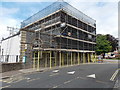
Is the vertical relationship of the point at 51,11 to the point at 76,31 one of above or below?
above

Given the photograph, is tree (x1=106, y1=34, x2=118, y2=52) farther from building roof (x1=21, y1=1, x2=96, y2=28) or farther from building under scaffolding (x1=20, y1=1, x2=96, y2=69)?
building roof (x1=21, y1=1, x2=96, y2=28)

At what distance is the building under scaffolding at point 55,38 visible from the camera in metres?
15.4

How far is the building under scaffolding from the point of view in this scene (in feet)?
50.6

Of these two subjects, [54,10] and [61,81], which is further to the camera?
[54,10]

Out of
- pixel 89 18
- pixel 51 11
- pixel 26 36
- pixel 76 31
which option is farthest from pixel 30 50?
pixel 89 18

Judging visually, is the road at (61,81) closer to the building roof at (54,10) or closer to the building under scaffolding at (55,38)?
the building under scaffolding at (55,38)

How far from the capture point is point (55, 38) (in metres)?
19.3

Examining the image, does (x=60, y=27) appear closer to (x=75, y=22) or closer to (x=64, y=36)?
(x=64, y=36)

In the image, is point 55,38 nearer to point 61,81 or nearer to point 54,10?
point 54,10

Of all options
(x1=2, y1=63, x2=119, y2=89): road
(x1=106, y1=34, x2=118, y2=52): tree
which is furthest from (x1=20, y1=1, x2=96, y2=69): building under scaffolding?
(x1=106, y1=34, x2=118, y2=52): tree

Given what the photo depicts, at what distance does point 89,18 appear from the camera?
31.6 m

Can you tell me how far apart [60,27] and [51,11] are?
525 centimetres

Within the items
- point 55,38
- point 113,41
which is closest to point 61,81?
point 55,38

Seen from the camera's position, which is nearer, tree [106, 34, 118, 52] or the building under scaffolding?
the building under scaffolding
